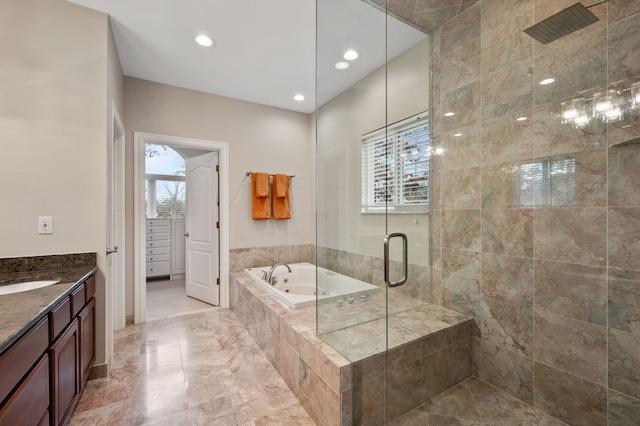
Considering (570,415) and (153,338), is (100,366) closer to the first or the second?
(153,338)

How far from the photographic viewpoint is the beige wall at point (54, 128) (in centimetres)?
180

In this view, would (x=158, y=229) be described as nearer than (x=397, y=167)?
No

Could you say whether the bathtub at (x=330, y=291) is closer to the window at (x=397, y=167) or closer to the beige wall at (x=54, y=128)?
the window at (x=397, y=167)

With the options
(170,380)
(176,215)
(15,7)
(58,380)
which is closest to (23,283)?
(58,380)

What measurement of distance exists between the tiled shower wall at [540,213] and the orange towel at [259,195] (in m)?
2.18

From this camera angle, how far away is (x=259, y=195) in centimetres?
364

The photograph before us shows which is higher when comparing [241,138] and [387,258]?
[241,138]

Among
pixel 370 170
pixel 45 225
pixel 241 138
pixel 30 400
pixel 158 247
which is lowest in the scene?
pixel 30 400

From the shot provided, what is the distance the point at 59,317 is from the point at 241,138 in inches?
108

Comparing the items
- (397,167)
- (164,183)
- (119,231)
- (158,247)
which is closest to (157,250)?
(158,247)

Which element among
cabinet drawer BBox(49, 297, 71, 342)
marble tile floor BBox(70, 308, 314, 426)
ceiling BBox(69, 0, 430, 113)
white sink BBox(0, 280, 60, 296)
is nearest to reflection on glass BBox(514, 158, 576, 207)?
ceiling BBox(69, 0, 430, 113)

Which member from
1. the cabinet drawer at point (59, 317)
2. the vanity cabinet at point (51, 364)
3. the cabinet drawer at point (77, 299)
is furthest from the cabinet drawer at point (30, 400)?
the cabinet drawer at point (77, 299)

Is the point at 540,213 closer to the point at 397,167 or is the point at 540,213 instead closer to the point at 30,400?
the point at 397,167

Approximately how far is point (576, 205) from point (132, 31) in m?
3.39
